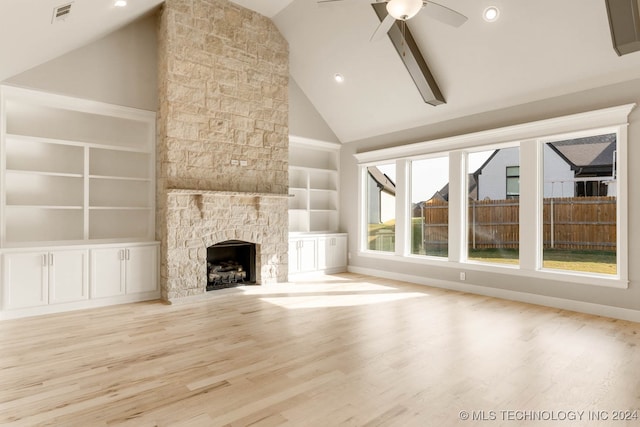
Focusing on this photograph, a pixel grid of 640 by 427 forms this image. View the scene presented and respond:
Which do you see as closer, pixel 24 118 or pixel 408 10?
pixel 408 10

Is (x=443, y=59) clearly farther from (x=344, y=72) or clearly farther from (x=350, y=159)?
(x=350, y=159)

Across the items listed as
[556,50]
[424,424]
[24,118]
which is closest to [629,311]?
[556,50]

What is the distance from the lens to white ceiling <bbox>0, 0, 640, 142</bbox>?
3.84m

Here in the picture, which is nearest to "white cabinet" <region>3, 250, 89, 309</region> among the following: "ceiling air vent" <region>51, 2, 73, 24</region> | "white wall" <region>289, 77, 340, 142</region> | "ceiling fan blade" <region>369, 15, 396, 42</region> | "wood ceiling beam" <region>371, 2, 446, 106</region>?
"ceiling air vent" <region>51, 2, 73, 24</region>

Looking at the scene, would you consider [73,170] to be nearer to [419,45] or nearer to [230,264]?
[230,264]

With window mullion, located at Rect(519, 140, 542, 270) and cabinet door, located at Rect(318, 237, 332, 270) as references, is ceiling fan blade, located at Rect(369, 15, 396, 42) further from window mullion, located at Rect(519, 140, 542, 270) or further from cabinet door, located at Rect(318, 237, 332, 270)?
cabinet door, located at Rect(318, 237, 332, 270)

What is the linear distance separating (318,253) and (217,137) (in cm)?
297

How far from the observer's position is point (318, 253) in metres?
7.15

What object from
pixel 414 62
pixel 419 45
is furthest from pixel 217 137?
pixel 419 45

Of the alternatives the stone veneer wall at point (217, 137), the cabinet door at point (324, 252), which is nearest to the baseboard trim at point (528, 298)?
the cabinet door at point (324, 252)

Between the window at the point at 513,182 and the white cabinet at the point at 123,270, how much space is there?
204 inches

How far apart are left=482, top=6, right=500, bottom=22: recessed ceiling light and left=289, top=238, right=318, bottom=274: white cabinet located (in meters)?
4.50

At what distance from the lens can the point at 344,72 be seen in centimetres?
623

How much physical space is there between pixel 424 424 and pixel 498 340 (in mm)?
1809
